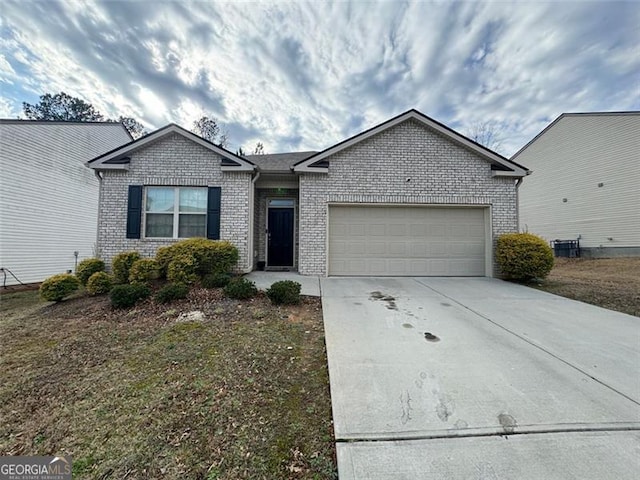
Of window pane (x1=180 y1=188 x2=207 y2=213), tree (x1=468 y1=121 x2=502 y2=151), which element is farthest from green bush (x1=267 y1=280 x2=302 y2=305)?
tree (x1=468 y1=121 x2=502 y2=151)

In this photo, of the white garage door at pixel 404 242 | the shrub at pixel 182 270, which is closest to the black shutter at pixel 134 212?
the shrub at pixel 182 270

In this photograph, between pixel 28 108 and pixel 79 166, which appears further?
pixel 28 108

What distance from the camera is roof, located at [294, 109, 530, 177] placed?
794 centimetres

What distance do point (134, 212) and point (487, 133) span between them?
79.8 feet

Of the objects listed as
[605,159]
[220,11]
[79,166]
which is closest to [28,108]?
[79,166]

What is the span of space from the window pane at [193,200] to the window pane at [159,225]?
1.84ft

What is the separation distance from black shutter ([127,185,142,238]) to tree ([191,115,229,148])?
15.5 metres

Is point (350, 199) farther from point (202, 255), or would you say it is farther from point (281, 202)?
point (202, 255)

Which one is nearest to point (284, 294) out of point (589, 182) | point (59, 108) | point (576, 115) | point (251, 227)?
point (251, 227)

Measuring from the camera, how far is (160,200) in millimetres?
7914

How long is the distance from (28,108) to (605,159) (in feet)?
135

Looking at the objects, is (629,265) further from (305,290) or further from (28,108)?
(28,108)

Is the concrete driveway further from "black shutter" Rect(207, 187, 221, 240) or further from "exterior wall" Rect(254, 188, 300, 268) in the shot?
"exterior wall" Rect(254, 188, 300, 268)

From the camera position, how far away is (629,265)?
37.9ft
